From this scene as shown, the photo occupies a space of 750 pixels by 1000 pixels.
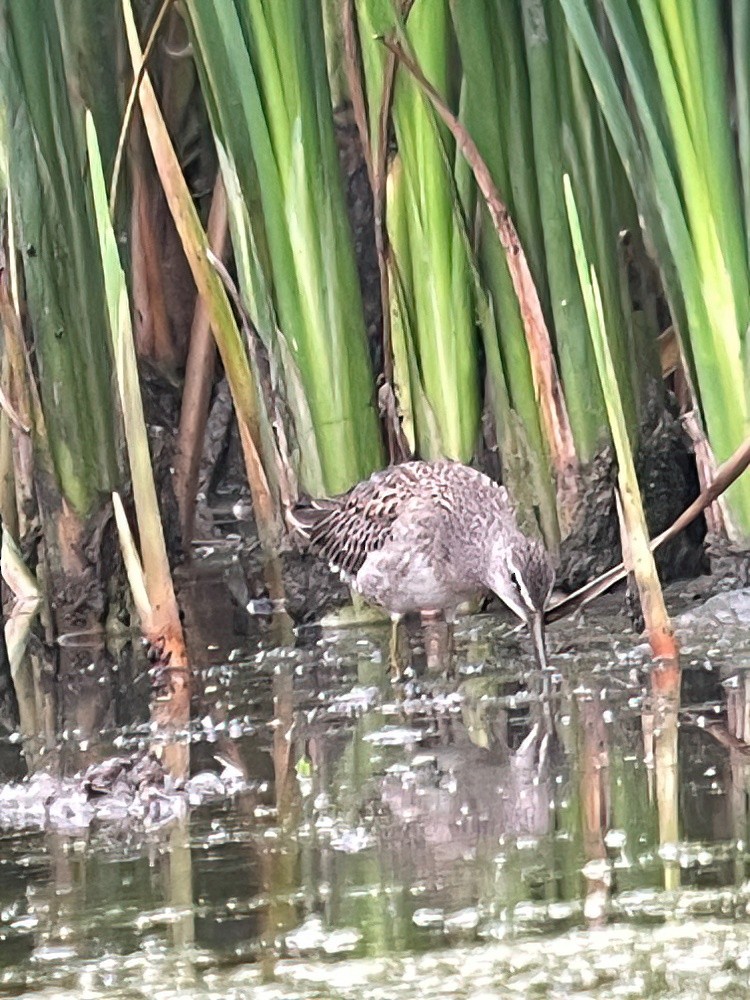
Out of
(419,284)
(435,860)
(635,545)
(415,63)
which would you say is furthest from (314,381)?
(435,860)

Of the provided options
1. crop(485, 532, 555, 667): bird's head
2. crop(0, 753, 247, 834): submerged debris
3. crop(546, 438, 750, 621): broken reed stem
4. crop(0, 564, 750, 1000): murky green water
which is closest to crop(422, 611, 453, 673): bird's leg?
crop(485, 532, 555, 667): bird's head

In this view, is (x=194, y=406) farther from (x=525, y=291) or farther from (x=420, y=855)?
(x=420, y=855)

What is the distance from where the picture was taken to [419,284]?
571cm

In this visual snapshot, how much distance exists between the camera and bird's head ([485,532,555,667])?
524 cm

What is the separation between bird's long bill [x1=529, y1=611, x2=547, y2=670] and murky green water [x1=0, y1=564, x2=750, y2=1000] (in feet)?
0.33

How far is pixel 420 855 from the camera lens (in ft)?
11.0

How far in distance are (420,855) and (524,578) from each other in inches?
80.8

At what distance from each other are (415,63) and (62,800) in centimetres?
255

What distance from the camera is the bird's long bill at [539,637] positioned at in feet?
16.6

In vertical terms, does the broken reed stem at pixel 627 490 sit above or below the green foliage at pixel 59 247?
below

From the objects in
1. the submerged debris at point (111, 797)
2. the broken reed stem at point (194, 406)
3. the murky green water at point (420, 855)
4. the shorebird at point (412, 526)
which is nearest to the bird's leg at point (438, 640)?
the shorebird at point (412, 526)

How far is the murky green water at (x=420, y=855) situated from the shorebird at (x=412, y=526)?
2.80 feet

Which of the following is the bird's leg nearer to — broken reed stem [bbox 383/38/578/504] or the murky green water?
the murky green water

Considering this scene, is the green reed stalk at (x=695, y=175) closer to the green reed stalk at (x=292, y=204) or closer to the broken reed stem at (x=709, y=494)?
the broken reed stem at (x=709, y=494)
